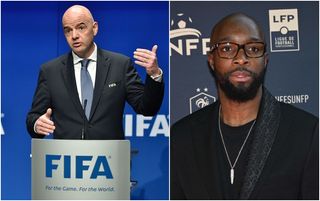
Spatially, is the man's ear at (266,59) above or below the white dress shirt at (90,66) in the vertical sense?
above

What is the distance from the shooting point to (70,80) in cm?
356

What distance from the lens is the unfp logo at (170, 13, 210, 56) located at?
402 cm

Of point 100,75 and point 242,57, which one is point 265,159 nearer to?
point 242,57

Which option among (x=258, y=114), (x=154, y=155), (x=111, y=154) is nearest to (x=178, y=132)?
(x=154, y=155)

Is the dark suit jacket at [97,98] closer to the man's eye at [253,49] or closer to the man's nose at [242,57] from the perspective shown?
the man's nose at [242,57]

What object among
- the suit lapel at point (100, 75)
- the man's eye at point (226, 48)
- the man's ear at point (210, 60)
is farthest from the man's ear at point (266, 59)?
the suit lapel at point (100, 75)

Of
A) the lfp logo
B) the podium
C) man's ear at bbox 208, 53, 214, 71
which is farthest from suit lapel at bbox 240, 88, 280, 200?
the lfp logo

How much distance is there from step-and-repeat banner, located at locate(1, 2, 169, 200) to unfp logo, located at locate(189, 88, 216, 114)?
344 mm

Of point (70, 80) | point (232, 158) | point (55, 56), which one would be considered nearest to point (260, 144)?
point (232, 158)

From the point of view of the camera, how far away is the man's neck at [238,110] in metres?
3.93

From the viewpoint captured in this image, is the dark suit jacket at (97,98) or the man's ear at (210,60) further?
the man's ear at (210,60)

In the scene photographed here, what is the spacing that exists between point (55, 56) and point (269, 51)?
1.88 metres

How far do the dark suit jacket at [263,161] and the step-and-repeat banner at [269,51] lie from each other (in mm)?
114

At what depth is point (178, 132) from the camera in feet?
13.3
